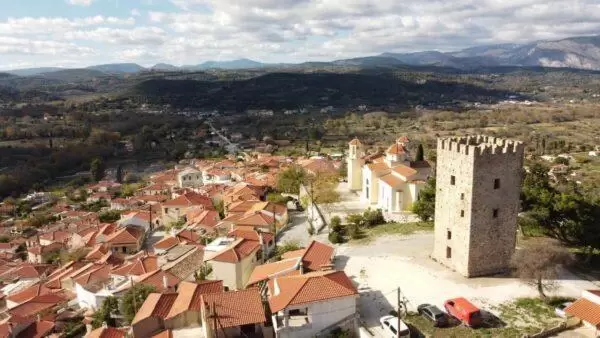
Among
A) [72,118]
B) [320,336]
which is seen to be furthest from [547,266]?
[72,118]

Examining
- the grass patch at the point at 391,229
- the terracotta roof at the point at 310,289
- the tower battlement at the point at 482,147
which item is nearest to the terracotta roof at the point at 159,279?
the terracotta roof at the point at 310,289

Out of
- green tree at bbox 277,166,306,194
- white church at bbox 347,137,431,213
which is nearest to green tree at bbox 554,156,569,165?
white church at bbox 347,137,431,213

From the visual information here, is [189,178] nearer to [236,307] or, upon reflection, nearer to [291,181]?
[291,181]

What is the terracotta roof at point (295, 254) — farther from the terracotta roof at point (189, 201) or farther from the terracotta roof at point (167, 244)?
the terracotta roof at point (189, 201)

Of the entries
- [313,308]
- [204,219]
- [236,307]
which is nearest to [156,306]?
[236,307]

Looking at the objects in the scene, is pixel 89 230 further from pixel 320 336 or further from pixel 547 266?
pixel 547 266

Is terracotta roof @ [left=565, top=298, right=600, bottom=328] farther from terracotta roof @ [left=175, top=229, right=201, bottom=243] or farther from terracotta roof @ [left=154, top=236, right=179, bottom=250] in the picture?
terracotta roof @ [left=154, top=236, right=179, bottom=250]
